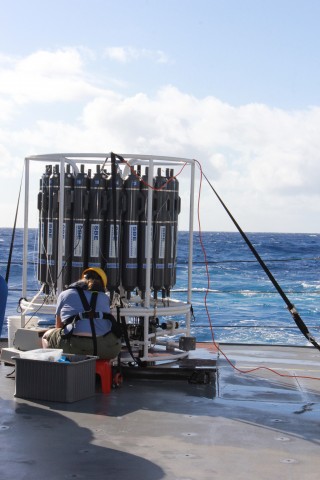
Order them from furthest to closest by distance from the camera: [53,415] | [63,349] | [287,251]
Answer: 1. [287,251]
2. [63,349]
3. [53,415]

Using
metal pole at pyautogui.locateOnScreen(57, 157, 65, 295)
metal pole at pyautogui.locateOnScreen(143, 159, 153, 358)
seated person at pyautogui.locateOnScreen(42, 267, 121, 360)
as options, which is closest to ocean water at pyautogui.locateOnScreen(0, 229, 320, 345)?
metal pole at pyautogui.locateOnScreen(57, 157, 65, 295)

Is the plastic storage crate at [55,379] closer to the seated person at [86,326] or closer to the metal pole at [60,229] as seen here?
the seated person at [86,326]

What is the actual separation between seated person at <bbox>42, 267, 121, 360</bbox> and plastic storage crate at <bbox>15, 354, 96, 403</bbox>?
1.27 feet

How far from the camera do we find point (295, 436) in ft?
21.2

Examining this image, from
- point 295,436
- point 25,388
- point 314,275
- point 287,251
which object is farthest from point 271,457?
point 287,251

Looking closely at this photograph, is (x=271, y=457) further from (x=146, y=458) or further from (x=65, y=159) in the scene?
(x=65, y=159)

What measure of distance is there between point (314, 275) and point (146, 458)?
1572 inches

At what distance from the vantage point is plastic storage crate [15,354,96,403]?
24.2ft

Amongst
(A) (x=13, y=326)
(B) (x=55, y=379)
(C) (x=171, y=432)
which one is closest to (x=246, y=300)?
(A) (x=13, y=326)

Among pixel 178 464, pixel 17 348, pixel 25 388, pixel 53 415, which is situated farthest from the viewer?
pixel 17 348

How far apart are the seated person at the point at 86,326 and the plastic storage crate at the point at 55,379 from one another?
387 millimetres

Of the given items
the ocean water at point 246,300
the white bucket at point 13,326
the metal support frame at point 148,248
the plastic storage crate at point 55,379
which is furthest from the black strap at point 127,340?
the ocean water at point 246,300

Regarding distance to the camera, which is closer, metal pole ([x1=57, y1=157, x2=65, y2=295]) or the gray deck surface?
the gray deck surface

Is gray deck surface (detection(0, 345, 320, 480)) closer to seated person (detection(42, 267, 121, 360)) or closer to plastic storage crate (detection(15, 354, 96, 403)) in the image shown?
plastic storage crate (detection(15, 354, 96, 403))
